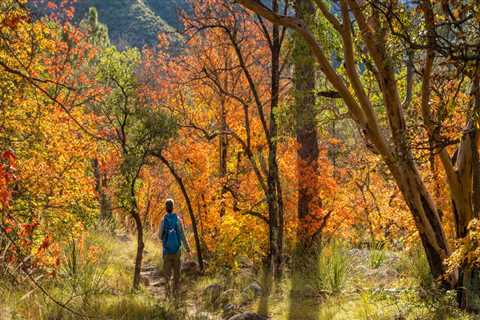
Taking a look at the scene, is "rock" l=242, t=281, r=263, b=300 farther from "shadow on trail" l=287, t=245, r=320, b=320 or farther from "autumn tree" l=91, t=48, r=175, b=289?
"autumn tree" l=91, t=48, r=175, b=289

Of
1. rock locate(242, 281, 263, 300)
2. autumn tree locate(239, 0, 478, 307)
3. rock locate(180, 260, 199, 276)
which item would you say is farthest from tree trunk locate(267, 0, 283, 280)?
rock locate(180, 260, 199, 276)

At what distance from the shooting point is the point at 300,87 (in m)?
11.9

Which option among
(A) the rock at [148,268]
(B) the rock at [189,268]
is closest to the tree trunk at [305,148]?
(B) the rock at [189,268]

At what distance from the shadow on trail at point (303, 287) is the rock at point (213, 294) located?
1526 mm

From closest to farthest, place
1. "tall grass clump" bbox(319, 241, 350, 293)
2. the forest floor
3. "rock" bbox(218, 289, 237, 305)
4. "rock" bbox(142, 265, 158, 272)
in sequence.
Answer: the forest floor → "tall grass clump" bbox(319, 241, 350, 293) → "rock" bbox(218, 289, 237, 305) → "rock" bbox(142, 265, 158, 272)

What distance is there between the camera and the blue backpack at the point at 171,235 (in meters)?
8.73

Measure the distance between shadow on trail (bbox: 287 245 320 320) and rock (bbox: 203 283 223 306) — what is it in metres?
1.53

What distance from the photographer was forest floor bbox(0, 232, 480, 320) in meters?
5.89

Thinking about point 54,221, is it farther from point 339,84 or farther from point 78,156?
point 339,84

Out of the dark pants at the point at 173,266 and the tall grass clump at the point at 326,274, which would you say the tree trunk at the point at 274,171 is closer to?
the tall grass clump at the point at 326,274

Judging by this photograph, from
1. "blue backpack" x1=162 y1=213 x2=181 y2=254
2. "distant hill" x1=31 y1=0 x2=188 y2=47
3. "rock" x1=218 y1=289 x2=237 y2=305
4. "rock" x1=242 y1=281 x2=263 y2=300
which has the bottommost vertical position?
"rock" x1=218 y1=289 x2=237 y2=305

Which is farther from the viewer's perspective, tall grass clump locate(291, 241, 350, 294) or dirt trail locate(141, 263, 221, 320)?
dirt trail locate(141, 263, 221, 320)

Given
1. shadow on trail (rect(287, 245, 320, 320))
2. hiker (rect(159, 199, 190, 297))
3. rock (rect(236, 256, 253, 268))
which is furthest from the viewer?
rock (rect(236, 256, 253, 268))

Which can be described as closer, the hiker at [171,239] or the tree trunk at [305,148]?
the hiker at [171,239]
